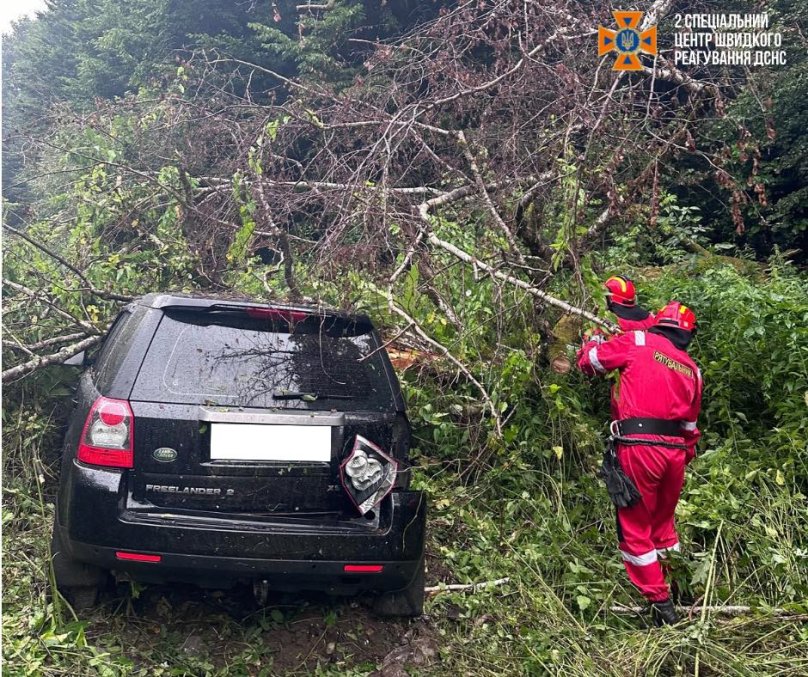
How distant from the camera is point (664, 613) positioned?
10.5 feet

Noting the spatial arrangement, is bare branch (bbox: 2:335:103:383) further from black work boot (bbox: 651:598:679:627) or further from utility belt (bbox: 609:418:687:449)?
black work boot (bbox: 651:598:679:627)

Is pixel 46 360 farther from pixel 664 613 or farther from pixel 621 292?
pixel 664 613

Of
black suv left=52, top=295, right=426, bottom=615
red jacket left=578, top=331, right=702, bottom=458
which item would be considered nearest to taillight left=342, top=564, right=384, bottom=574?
black suv left=52, top=295, right=426, bottom=615

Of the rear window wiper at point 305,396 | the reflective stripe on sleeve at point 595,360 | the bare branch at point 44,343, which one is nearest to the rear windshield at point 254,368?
the rear window wiper at point 305,396

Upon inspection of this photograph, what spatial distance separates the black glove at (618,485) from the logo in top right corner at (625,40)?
9.90 feet

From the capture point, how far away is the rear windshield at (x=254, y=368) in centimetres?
276

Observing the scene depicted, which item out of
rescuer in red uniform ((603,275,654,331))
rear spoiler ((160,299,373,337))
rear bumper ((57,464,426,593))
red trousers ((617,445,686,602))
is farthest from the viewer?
rescuer in red uniform ((603,275,654,331))

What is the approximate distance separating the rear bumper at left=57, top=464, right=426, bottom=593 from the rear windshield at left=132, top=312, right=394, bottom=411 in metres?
0.45

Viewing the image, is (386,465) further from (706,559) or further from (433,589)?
(706,559)

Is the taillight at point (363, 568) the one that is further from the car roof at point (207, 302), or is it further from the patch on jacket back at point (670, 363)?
the patch on jacket back at point (670, 363)

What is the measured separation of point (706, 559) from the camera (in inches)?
131

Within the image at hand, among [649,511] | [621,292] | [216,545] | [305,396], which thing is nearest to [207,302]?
[305,396]

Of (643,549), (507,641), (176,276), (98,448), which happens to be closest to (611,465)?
(643,549)

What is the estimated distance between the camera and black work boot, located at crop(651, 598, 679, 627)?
10.5 ft
